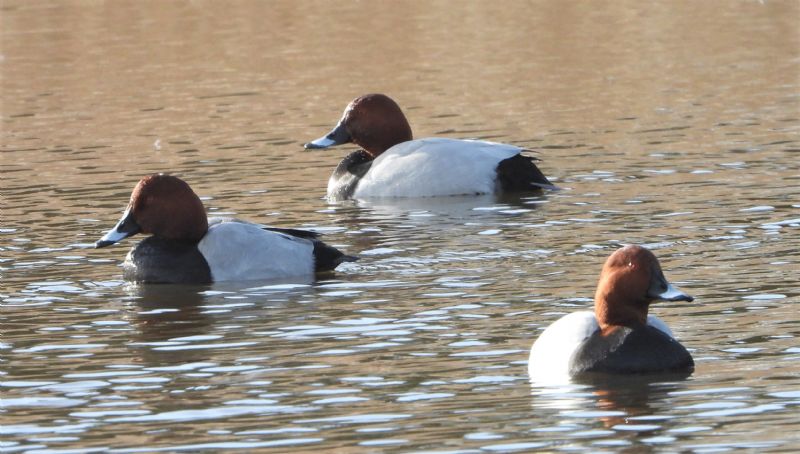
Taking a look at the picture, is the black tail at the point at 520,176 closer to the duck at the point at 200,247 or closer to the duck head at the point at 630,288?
the duck at the point at 200,247

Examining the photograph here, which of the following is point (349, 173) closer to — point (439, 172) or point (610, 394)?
point (439, 172)

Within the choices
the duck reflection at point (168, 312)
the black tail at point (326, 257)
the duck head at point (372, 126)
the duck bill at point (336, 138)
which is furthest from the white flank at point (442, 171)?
the duck reflection at point (168, 312)

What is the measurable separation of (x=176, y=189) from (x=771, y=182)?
471cm

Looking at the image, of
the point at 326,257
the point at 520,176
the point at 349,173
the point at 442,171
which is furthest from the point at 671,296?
the point at 349,173

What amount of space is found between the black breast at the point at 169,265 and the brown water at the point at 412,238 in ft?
0.35

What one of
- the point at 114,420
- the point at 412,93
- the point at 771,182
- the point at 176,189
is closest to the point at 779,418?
the point at 114,420

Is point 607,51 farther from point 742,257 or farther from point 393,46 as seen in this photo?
point 742,257

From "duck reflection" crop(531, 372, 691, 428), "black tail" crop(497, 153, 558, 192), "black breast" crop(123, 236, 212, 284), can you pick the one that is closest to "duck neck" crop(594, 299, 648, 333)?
"duck reflection" crop(531, 372, 691, 428)

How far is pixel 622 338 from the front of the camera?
774 centimetres

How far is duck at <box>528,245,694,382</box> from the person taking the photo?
769 cm

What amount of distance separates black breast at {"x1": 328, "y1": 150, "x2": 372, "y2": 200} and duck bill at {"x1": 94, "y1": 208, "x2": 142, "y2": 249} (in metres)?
3.26

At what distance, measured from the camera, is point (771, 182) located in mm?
12906

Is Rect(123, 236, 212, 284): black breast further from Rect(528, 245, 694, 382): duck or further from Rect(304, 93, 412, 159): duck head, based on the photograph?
Rect(304, 93, 412, 159): duck head

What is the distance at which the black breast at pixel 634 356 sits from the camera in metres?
7.68
